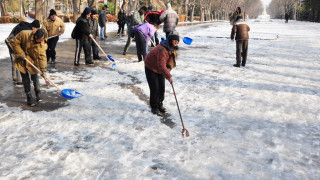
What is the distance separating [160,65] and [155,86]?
56cm

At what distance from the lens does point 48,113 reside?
4.94 meters

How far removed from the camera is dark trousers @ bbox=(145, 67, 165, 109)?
191 inches

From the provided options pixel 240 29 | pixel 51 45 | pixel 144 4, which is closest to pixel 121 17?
pixel 51 45

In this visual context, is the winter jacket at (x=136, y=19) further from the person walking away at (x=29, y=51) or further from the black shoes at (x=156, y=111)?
the black shoes at (x=156, y=111)

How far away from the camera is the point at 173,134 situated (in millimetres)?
4219

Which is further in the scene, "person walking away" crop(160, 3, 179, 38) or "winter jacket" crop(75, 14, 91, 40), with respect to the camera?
"person walking away" crop(160, 3, 179, 38)

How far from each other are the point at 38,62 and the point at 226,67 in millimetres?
5957

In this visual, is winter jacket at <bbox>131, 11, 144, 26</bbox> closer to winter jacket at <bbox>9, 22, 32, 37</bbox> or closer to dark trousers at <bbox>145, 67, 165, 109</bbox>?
winter jacket at <bbox>9, 22, 32, 37</bbox>

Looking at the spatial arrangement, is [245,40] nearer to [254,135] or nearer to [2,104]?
[254,135]

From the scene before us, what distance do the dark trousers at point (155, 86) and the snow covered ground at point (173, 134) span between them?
28 cm

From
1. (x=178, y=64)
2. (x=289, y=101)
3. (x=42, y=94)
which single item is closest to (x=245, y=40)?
(x=178, y=64)

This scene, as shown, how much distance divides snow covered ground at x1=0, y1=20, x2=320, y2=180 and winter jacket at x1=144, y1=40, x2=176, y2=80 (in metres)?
0.88

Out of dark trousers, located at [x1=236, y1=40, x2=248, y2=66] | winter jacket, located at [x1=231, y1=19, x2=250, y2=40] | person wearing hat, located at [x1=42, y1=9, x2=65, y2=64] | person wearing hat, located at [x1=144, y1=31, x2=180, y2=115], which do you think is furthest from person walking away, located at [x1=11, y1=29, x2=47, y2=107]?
dark trousers, located at [x1=236, y1=40, x2=248, y2=66]

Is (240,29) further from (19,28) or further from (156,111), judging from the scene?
(19,28)
